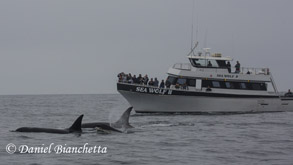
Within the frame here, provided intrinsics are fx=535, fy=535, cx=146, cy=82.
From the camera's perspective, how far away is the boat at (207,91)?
45406mm

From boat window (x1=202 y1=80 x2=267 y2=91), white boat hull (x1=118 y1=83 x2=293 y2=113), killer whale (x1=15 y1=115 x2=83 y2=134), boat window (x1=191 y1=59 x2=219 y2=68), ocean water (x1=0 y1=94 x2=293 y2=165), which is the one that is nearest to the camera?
ocean water (x1=0 y1=94 x2=293 y2=165)

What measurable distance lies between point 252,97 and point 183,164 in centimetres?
2886

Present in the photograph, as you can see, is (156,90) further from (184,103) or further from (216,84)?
(216,84)

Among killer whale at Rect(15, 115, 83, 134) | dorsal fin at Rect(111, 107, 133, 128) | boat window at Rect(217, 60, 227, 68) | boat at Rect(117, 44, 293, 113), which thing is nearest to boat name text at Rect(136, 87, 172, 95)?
boat at Rect(117, 44, 293, 113)

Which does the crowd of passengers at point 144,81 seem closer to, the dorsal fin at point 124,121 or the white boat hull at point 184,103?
the white boat hull at point 184,103

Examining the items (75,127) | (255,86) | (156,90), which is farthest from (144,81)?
(75,127)

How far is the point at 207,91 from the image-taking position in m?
45.8

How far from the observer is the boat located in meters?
45.4

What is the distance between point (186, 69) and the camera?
46875 mm

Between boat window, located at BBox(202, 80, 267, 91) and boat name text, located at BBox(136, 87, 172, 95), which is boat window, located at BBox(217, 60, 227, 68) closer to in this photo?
boat window, located at BBox(202, 80, 267, 91)

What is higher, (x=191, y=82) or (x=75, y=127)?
(x=191, y=82)

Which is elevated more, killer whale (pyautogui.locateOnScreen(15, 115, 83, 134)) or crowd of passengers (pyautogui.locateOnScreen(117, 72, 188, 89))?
crowd of passengers (pyautogui.locateOnScreen(117, 72, 188, 89))

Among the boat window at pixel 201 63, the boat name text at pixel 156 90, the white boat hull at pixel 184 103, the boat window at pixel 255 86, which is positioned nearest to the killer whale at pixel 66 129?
the boat name text at pixel 156 90

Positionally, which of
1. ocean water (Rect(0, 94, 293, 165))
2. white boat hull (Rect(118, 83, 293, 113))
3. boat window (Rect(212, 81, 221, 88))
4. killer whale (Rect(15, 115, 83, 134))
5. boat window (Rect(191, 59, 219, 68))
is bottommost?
ocean water (Rect(0, 94, 293, 165))
